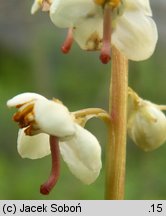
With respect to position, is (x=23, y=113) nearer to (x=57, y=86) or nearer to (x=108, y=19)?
(x=108, y=19)

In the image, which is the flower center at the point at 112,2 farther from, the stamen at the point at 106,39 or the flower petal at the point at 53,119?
the flower petal at the point at 53,119

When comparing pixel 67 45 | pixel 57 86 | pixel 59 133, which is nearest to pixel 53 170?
pixel 59 133

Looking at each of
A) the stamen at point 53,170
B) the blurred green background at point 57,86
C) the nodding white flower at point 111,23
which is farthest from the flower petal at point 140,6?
the blurred green background at point 57,86

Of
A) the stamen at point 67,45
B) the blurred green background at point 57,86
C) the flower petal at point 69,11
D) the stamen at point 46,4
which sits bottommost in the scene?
the blurred green background at point 57,86

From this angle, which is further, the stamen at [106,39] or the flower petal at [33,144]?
the flower petal at [33,144]

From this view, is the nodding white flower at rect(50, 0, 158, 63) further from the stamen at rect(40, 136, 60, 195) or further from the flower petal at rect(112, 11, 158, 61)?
the stamen at rect(40, 136, 60, 195)

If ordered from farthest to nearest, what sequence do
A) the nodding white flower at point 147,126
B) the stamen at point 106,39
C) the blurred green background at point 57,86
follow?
the blurred green background at point 57,86 → the nodding white flower at point 147,126 → the stamen at point 106,39

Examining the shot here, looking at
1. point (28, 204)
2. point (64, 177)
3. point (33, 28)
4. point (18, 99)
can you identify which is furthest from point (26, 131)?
point (33, 28)
